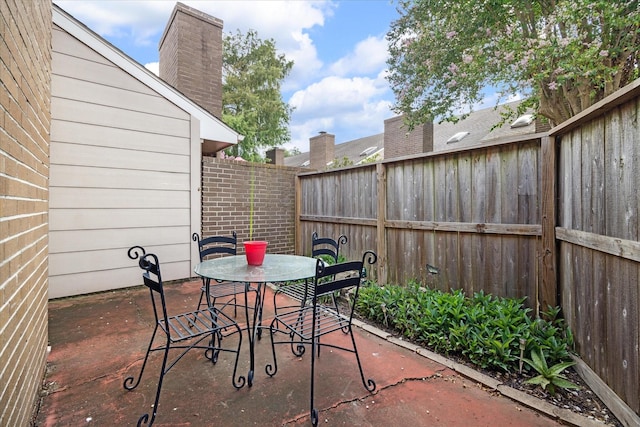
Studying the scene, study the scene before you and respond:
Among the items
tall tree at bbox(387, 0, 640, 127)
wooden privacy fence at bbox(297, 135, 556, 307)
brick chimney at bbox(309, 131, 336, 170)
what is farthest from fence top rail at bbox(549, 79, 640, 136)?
brick chimney at bbox(309, 131, 336, 170)

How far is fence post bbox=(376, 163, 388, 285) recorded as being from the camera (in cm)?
395

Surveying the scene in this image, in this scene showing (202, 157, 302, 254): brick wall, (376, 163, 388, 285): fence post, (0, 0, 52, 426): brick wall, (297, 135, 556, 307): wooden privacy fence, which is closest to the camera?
(0, 0, 52, 426): brick wall

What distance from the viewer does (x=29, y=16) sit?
1581 millimetres

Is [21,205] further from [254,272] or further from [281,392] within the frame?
[281,392]

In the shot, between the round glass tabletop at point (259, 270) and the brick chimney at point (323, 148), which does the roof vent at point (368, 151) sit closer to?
the brick chimney at point (323, 148)

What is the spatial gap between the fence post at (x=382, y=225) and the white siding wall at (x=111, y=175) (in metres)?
2.72

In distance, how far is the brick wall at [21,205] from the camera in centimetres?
119

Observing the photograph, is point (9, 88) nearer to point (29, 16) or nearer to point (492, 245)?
point (29, 16)

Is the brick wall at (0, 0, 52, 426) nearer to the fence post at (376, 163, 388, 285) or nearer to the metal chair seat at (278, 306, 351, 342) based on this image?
the metal chair seat at (278, 306, 351, 342)

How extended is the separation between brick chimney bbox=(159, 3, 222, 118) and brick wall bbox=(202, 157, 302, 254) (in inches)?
81.6

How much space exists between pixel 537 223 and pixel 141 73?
4.90 m

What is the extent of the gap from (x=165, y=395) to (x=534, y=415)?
2.18 m

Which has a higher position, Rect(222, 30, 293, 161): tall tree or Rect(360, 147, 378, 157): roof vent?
Rect(222, 30, 293, 161): tall tree

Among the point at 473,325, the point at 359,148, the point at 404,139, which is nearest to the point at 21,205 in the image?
the point at 473,325
